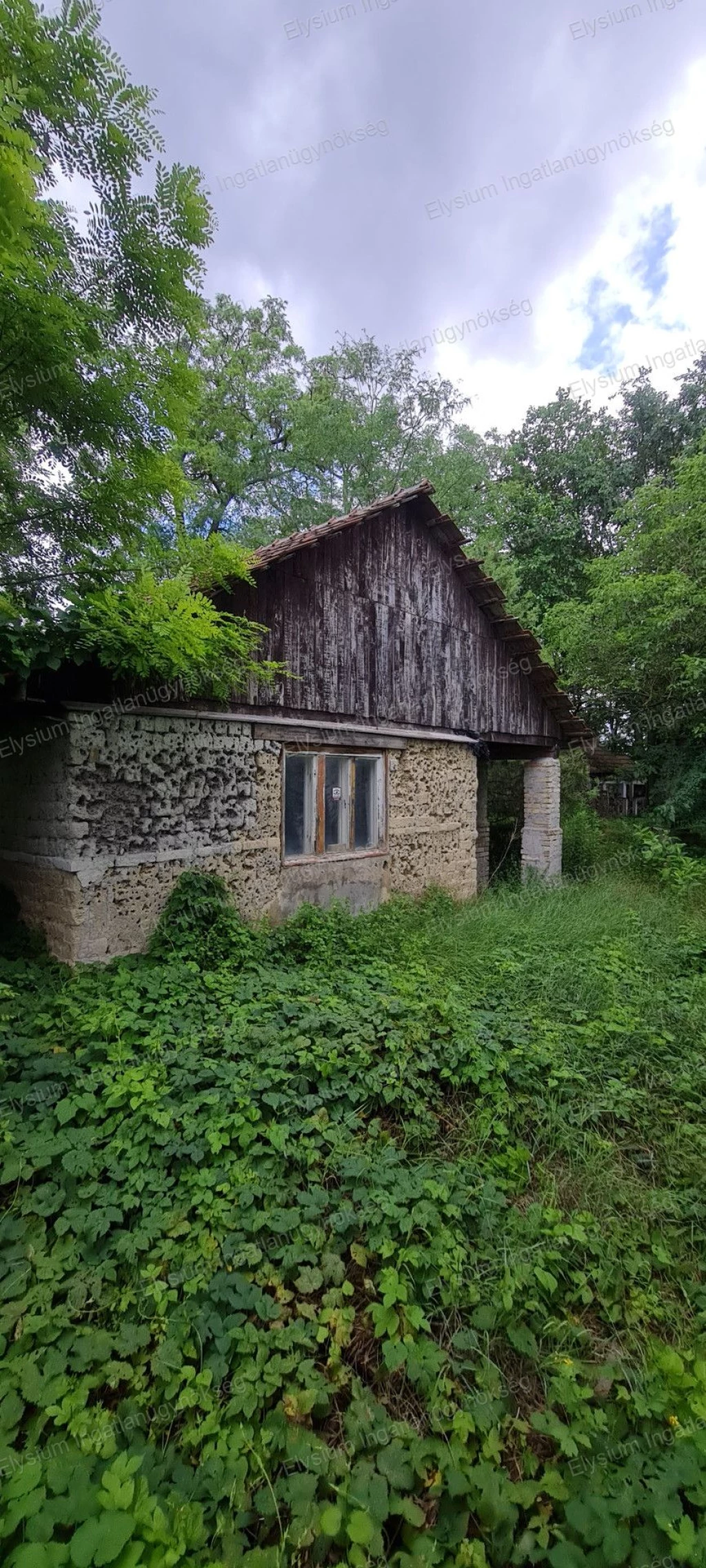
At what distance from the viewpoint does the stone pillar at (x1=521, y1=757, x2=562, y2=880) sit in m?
11.6

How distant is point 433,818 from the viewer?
943 centimetres

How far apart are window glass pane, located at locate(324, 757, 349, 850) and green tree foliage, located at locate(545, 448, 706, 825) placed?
24.1 ft

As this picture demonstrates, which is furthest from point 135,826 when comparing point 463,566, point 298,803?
point 463,566

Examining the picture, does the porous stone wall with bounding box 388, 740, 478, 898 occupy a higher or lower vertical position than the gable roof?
lower

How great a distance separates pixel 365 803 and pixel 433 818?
1426 millimetres

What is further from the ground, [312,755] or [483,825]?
[312,755]

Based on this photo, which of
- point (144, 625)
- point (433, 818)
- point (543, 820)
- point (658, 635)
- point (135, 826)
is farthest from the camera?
point (658, 635)

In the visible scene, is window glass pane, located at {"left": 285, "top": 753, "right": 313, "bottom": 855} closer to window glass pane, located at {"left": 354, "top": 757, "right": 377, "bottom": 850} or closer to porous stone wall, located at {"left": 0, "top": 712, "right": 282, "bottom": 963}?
porous stone wall, located at {"left": 0, "top": 712, "right": 282, "bottom": 963}

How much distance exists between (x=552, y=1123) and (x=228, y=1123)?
2021 millimetres

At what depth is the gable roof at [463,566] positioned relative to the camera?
23.9 ft

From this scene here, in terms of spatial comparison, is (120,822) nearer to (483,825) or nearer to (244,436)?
(483,825)


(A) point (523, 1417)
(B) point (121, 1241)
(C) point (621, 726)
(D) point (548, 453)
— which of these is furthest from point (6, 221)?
(D) point (548, 453)

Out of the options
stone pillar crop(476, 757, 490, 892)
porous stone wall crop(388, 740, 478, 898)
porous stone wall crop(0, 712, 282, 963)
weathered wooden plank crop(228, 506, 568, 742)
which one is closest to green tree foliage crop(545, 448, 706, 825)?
weathered wooden plank crop(228, 506, 568, 742)

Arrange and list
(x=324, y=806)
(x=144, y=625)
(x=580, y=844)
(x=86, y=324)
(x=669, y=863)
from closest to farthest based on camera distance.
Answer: (x=86, y=324), (x=144, y=625), (x=324, y=806), (x=669, y=863), (x=580, y=844)
